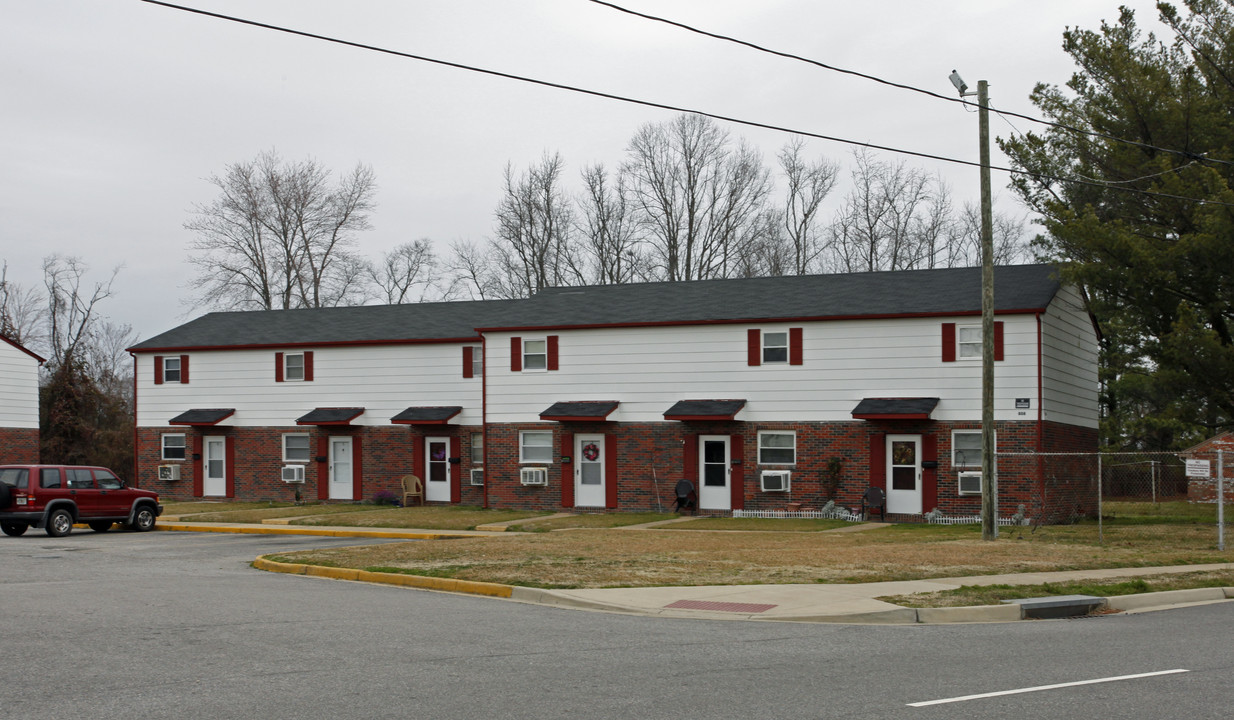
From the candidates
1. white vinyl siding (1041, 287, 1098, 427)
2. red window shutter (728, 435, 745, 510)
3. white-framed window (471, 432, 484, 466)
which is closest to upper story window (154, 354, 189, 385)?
white-framed window (471, 432, 484, 466)

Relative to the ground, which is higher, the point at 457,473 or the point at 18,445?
the point at 18,445

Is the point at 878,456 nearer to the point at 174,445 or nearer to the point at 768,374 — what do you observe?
the point at 768,374

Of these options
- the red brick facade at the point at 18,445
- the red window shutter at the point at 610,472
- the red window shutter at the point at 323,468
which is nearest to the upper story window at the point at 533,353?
the red window shutter at the point at 610,472

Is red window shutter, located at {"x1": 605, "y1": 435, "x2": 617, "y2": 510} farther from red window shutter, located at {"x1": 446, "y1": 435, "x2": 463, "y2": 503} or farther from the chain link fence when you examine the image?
the chain link fence

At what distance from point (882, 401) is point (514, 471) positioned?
10882 mm

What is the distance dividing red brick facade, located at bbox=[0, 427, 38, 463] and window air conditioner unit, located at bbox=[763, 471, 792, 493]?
2946cm

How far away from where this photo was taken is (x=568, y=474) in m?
33.6

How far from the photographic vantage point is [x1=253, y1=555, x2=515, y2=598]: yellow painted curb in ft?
51.0

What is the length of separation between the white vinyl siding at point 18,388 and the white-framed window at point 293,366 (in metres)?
13.2

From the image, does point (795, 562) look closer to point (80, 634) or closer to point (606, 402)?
point (80, 634)

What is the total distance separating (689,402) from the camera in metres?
32.2

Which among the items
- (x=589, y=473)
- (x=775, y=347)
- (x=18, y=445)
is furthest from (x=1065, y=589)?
(x=18, y=445)

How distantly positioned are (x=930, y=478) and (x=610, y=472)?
8.79m

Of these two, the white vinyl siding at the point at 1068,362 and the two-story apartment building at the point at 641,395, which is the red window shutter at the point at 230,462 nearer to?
the two-story apartment building at the point at 641,395
